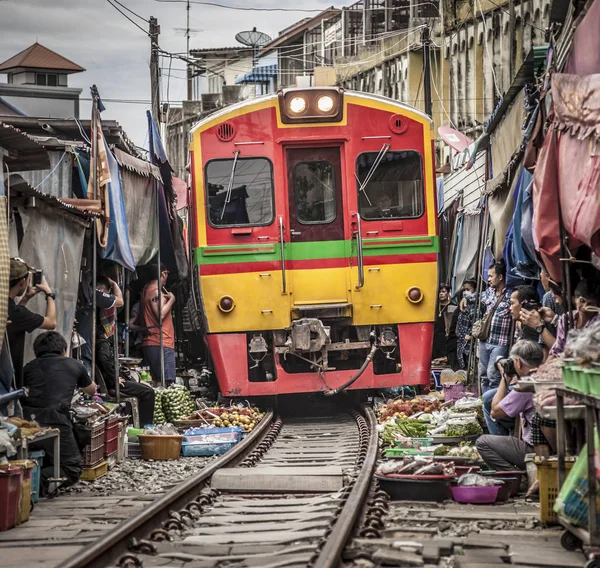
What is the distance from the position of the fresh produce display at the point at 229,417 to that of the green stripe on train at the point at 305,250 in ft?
5.51

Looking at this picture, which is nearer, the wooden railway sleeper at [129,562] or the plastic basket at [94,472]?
the wooden railway sleeper at [129,562]

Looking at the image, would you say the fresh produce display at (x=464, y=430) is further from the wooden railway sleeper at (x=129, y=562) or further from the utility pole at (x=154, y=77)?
the utility pole at (x=154, y=77)

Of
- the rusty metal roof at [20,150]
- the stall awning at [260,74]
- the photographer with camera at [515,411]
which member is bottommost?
the photographer with camera at [515,411]

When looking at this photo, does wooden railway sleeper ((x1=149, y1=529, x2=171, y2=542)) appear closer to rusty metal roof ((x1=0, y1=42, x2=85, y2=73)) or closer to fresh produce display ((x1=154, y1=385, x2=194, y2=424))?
fresh produce display ((x1=154, y1=385, x2=194, y2=424))

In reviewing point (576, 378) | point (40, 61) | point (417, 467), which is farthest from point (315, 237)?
point (40, 61)

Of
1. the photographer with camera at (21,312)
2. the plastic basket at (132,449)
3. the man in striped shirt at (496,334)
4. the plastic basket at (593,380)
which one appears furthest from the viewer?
the plastic basket at (132,449)

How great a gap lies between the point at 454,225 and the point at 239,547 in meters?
13.4

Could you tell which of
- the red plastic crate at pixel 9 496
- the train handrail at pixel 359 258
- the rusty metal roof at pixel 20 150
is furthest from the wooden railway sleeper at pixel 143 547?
the train handrail at pixel 359 258

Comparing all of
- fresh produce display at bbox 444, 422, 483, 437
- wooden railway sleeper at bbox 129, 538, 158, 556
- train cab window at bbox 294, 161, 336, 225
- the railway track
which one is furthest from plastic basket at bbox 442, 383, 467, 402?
wooden railway sleeper at bbox 129, 538, 158, 556

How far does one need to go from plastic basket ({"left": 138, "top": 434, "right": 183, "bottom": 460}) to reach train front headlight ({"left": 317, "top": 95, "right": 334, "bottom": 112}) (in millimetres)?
4275

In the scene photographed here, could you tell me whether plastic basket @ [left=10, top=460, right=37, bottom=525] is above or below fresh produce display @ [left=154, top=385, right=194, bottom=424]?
above

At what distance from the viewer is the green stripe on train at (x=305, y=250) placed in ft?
40.3

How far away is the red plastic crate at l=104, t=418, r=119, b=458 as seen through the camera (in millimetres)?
9469

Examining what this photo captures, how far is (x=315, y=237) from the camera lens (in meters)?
12.4
